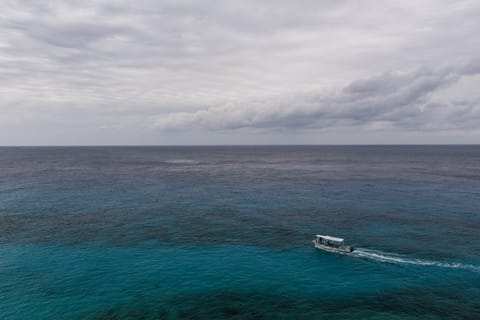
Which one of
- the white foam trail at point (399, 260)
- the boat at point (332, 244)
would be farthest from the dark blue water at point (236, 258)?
the boat at point (332, 244)

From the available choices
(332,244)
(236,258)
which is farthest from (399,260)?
(236,258)

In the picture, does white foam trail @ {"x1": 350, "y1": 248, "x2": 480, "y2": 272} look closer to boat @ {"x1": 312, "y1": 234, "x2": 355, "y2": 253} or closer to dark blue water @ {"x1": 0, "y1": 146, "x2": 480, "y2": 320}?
dark blue water @ {"x1": 0, "y1": 146, "x2": 480, "y2": 320}

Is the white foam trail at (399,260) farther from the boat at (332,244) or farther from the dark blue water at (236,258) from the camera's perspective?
the boat at (332,244)

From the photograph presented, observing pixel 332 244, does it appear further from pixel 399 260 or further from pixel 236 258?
pixel 236 258

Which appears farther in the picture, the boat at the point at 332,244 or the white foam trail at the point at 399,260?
the boat at the point at 332,244

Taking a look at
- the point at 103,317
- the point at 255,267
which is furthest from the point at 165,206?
the point at 103,317

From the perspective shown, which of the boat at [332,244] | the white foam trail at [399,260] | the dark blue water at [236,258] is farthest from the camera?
the boat at [332,244]

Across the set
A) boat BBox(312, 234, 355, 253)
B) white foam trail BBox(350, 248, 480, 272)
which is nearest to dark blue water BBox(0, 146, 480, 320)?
white foam trail BBox(350, 248, 480, 272)
